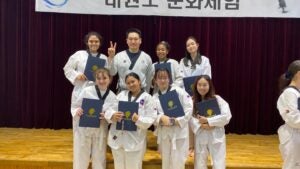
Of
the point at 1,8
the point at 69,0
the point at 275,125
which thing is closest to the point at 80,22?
the point at 69,0

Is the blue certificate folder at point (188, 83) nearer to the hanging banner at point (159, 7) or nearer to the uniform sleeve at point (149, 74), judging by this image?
the uniform sleeve at point (149, 74)

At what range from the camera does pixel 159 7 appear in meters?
6.34

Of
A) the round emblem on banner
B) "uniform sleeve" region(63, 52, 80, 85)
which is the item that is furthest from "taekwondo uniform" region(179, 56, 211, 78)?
the round emblem on banner

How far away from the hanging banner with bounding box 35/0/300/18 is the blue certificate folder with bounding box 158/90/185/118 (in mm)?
2422

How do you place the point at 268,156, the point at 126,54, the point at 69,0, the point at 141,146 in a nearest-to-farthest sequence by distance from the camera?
the point at 141,146, the point at 126,54, the point at 268,156, the point at 69,0

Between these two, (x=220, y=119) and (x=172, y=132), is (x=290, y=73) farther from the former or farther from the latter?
(x=172, y=132)

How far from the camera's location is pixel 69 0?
20.8ft

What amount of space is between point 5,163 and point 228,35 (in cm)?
367

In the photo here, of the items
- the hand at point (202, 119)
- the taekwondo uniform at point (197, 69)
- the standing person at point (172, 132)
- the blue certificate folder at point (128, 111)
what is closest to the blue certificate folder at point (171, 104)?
the standing person at point (172, 132)

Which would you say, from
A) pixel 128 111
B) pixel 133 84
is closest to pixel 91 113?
pixel 128 111

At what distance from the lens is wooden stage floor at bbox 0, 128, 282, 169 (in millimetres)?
4781

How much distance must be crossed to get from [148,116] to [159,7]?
2.57 metres

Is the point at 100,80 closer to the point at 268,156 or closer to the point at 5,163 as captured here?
the point at 5,163

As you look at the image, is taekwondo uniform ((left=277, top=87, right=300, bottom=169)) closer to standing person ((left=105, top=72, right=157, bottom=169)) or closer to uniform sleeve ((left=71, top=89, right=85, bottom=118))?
standing person ((left=105, top=72, right=157, bottom=169))
